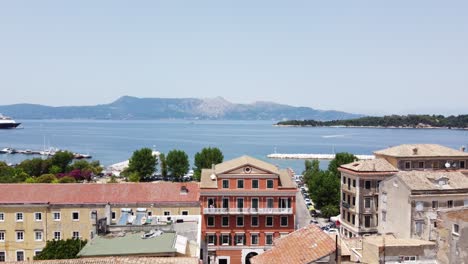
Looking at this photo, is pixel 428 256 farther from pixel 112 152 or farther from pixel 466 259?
pixel 112 152

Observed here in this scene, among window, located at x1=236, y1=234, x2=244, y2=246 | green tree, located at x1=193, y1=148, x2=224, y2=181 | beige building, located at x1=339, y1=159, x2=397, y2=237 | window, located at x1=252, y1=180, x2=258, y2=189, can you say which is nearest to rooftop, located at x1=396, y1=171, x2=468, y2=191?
beige building, located at x1=339, y1=159, x2=397, y2=237

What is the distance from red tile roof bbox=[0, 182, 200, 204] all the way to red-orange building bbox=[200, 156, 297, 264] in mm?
2722

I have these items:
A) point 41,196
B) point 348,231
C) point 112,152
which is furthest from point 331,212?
point 112,152

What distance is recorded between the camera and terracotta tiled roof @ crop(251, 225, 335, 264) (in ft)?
61.6

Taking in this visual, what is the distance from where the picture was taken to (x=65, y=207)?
45.0 metres

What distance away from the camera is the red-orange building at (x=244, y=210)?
44.8 metres

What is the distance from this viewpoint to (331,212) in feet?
198

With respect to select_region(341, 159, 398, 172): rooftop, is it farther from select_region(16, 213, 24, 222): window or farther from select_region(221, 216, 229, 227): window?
select_region(16, 213, 24, 222): window

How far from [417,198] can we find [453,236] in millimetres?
18162

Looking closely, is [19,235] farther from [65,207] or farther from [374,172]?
[374,172]

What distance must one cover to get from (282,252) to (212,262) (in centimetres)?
2518

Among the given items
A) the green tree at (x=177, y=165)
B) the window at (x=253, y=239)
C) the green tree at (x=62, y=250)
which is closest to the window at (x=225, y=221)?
the window at (x=253, y=239)

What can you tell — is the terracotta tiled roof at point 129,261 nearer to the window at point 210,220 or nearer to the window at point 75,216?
the window at point 210,220

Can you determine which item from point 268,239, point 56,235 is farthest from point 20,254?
point 268,239
